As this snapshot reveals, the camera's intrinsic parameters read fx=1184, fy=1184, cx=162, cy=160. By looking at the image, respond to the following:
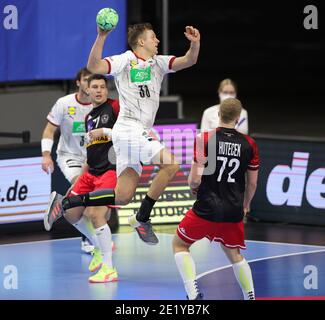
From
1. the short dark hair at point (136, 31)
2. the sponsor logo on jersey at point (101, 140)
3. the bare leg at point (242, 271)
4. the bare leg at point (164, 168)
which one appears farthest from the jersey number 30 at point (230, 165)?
the sponsor logo on jersey at point (101, 140)

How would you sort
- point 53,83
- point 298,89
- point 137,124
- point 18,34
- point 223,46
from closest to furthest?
point 137,124 < point 18,34 < point 53,83 < point 298,89 < point 223,46

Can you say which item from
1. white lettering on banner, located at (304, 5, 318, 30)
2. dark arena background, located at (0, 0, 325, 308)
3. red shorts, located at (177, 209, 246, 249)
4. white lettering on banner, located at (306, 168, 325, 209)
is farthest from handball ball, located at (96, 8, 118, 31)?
white lettering on banner, located at (304, 5, 318, 30)

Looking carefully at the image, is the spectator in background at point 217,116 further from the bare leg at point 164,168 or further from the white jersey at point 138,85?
the bare leg at point 164,168

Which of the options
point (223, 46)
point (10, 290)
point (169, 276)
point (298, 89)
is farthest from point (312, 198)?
point (223, 46)

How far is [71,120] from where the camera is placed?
14.7 m

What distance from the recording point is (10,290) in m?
12.8

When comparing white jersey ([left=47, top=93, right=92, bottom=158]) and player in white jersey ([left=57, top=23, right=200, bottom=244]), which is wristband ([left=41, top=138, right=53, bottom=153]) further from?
player in white jersey ([left=57, top=23, right=200, bottom=244])

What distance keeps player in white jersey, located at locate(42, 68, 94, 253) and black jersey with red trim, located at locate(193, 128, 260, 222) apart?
11.0ft

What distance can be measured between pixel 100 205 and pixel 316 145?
4523mm

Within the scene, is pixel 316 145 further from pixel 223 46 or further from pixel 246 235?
pixel 223 46

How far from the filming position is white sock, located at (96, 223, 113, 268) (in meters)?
13.4

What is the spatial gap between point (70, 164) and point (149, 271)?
6.13 ft

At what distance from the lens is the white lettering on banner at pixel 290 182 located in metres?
16.4

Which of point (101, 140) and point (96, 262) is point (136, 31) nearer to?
point (101, 140)
